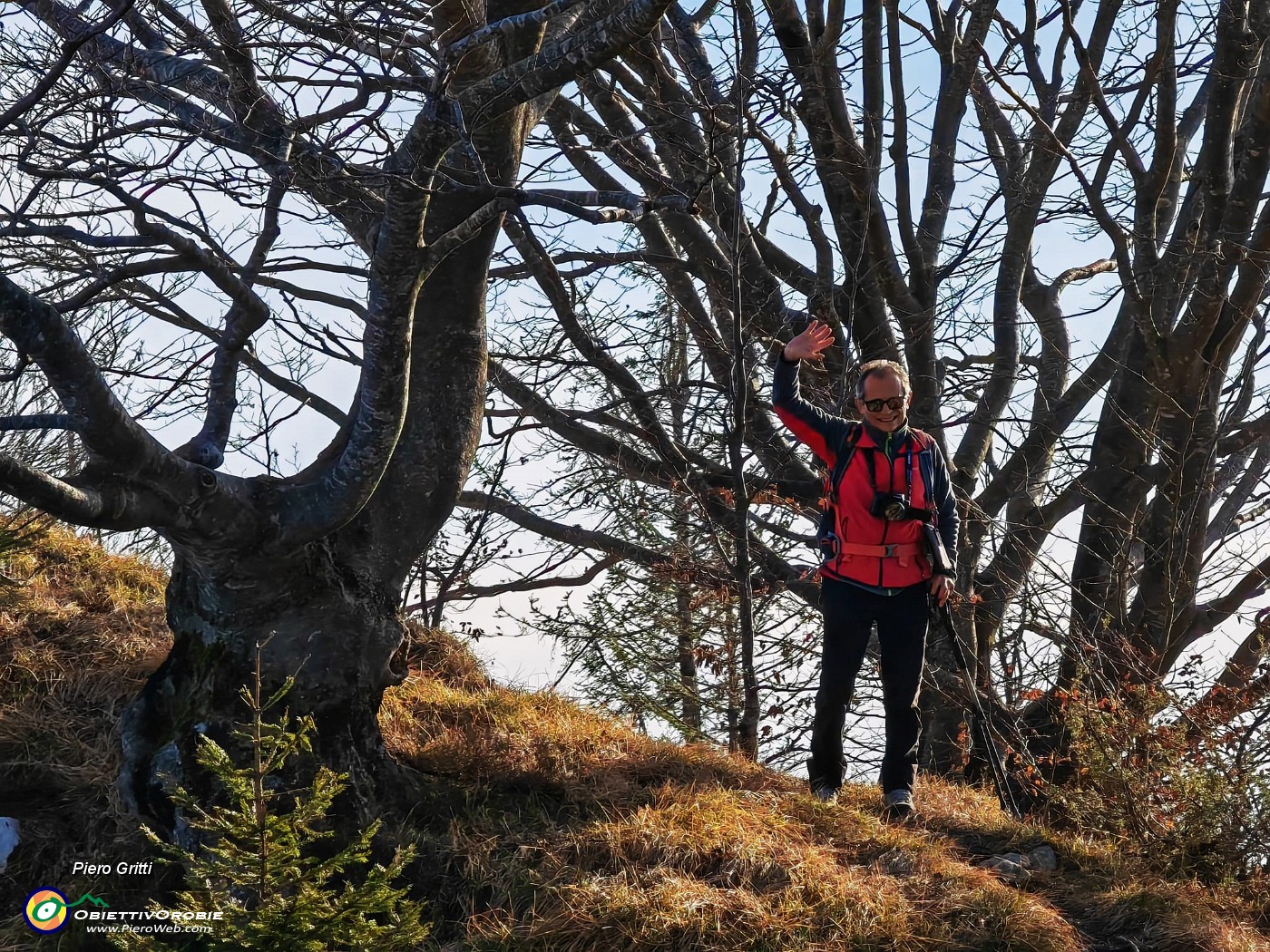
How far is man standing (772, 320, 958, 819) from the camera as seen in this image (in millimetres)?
4652

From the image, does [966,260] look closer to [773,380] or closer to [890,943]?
[773,380]

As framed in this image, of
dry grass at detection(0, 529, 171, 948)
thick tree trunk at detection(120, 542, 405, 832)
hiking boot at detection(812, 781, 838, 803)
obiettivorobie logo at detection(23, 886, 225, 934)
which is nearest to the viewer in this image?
obiettivorobie logo at detection(23, 886, 225, 934)

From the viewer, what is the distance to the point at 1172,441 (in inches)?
253

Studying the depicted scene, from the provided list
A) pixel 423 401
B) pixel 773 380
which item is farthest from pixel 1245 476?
pixel 423 401

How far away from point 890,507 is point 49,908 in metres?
3.90

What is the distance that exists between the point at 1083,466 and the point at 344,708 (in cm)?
550

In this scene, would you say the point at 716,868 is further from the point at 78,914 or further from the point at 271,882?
the point at 78,914

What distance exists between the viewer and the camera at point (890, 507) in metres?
4.59

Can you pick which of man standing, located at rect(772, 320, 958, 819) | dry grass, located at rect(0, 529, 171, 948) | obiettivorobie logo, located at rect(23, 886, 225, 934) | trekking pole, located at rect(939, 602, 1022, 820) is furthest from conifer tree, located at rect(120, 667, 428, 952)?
trekking pole, located at rect(939, 602, 1022, 820)

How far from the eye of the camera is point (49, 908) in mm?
3990

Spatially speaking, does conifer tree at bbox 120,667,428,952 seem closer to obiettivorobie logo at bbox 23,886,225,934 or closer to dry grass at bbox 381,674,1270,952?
dry grass at bbox 381,674,1270,952

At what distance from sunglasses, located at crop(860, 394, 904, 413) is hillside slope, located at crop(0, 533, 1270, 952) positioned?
1904mm

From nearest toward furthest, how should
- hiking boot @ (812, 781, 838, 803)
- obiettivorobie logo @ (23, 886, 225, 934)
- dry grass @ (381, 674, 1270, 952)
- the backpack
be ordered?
dry grass @ (381, 674, 1270, 952) → obiettivorobie logo @ (23, 886, 225, 934) → the backpack → hiking boot @ (812, 781, 838, 803)

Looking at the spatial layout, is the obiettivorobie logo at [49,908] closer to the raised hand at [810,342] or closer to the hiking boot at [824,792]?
the hiking boot at [824,792]
